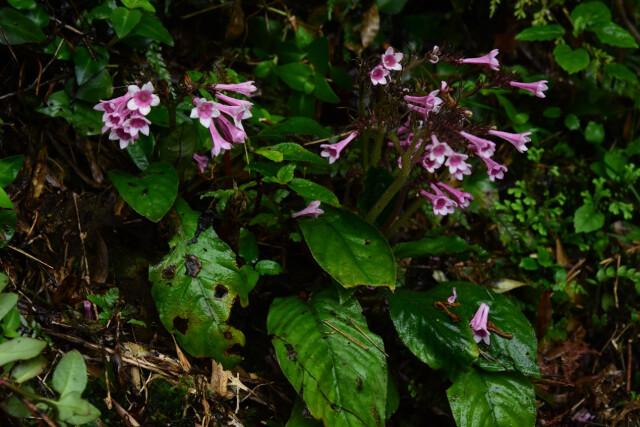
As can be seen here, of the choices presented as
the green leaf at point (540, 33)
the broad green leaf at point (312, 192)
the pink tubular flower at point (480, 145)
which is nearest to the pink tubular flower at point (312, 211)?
the broad green leaf at point (312, 192)

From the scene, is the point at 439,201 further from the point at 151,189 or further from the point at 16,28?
the point at 16,28

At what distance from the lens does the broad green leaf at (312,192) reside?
8.26 ft

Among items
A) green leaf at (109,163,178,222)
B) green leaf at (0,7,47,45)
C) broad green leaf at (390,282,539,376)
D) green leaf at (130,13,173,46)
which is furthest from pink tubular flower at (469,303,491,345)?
green leaf at (0,7,47,45)

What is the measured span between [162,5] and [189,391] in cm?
197

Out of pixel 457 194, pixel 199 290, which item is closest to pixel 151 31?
pixel 199 290

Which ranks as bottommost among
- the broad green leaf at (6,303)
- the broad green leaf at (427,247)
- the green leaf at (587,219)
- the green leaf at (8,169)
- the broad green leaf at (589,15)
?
the green leaf at (587,219)

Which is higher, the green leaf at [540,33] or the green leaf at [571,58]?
the green leaf at [540,33]

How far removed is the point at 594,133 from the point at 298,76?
1808 mm

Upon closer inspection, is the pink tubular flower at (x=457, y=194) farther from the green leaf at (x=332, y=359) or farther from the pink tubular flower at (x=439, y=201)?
the green leaf at (x=332, y=359)

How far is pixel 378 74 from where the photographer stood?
2662 mm

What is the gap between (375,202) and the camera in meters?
2.90

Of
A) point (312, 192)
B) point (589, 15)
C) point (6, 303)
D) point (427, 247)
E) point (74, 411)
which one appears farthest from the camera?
point (589, 15)

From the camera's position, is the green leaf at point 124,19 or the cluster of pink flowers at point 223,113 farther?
the green leaf at point 124,19

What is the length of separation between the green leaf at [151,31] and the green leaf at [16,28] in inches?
16.1
